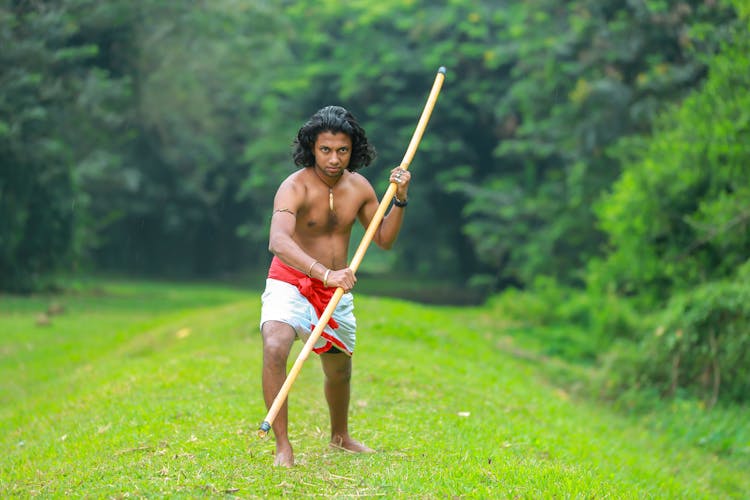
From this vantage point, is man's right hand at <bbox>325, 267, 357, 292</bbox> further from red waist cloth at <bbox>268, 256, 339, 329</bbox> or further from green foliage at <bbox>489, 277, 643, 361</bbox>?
green foliage at <bbox>489, 277, 643, 361</bbox>

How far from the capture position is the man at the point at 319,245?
20.0 feet

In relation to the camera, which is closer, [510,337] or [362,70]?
[510,337]

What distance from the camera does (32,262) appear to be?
2261 centimetres

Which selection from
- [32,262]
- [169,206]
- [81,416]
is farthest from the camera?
[169,206]

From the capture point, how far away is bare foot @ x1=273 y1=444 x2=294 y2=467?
6.15 meters

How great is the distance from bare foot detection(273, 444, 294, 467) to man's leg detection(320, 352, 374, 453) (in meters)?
0.64

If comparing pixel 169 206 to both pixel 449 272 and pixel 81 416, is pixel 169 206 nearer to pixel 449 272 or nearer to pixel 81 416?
pixel 449 272

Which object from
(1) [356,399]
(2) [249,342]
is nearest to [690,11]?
(2) [249,342]

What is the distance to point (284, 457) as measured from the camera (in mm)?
6160

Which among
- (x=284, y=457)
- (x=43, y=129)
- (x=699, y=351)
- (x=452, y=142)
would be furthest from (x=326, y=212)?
(x=452, y=142)

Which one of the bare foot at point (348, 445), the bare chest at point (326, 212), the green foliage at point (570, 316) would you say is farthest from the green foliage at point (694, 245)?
the bare chest at point (326, 212)

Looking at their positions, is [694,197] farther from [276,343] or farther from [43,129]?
[43,129]

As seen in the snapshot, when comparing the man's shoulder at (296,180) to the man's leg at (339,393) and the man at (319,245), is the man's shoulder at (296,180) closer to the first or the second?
the man at (319,245)

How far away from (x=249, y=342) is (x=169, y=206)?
25.1m
